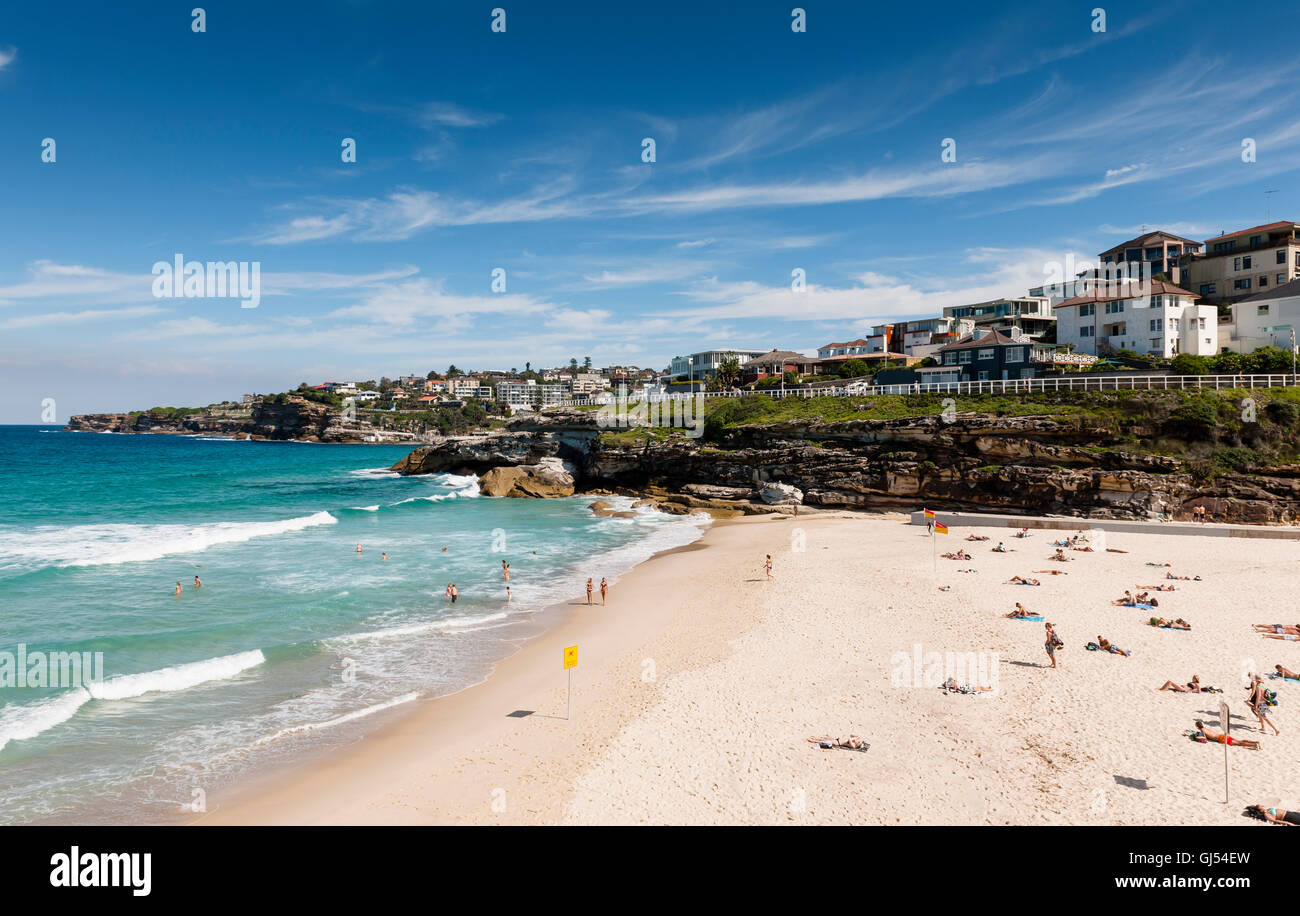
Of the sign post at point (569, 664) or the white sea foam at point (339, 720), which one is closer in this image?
the white sea foam at point (339, 720)

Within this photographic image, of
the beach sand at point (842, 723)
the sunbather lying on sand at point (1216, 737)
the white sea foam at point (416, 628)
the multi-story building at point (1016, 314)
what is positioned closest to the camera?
the beach sand at point (842, 723)

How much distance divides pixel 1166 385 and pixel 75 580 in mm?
59921

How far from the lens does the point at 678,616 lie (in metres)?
25.2

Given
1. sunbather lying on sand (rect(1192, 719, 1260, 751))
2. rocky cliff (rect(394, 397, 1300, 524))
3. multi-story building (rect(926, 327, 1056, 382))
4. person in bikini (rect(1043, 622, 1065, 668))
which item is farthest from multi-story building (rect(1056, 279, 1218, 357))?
sunbather lying on sand (rect(1192, 719, 1260, 751))

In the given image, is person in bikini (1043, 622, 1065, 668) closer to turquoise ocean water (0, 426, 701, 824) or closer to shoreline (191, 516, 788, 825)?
shoreline (191, 516, 788, 825)

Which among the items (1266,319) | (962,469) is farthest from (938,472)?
(1266,319)

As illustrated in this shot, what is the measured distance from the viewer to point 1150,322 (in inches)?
2152

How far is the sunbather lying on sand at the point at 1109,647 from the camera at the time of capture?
1915 cm

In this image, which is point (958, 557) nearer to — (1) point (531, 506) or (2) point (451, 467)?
(1) point (531, 506)

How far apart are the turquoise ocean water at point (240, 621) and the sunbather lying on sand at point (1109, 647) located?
17730 mm

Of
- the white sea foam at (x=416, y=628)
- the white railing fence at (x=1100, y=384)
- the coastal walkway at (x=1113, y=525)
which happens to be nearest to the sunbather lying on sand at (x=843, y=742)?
the white sea foam at (x=416, y=628)

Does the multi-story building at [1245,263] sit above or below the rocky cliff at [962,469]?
above

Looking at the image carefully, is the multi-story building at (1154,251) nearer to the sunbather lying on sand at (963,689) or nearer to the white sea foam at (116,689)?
the sunbather lying on sand at (963,689)

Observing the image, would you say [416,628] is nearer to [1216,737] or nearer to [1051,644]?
[1051,644]
